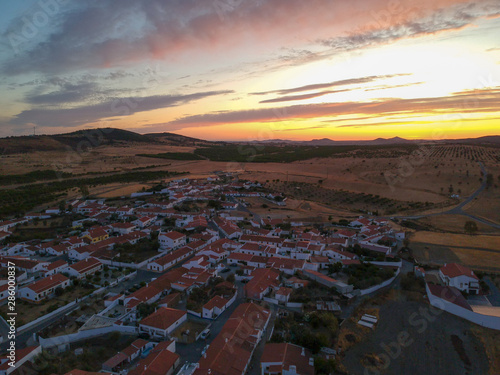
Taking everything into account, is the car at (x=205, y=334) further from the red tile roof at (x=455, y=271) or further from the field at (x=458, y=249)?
the field at (x=458, y=249)

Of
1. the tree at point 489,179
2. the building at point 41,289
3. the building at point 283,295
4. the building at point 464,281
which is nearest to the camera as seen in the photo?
the building at point 283,295

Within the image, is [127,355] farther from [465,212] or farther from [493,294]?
[465,212]

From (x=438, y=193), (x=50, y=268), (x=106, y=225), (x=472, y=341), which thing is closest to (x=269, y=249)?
(x=472, y=341)

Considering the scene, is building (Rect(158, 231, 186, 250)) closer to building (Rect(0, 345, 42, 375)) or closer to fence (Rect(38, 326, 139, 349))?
fence (Rect(38, 326, 139, 349))

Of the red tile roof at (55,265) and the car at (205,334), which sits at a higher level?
the red tile roof at (55,265)

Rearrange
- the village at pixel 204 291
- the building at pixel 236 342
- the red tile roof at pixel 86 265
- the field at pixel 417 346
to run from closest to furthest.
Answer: the building at pixel 236 342
the field at pixel 417 346
the village at pixel 204 291
the red tile roof at pixel 86 265

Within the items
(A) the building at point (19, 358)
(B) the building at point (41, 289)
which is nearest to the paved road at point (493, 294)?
(A) the building at point (19, 358)

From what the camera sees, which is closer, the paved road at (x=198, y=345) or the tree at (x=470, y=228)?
the paved road at (x=198, y=345)

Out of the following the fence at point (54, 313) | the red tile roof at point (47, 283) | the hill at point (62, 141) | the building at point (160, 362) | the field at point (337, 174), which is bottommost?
the field at point (337, 174)

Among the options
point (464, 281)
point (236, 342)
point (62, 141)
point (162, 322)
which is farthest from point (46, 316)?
point (62, 141)
